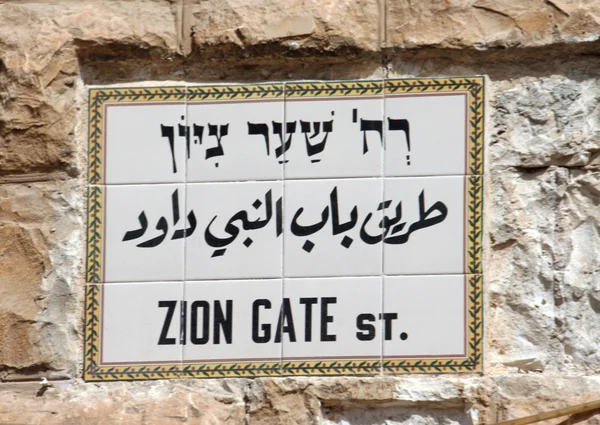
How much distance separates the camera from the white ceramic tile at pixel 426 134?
459cm

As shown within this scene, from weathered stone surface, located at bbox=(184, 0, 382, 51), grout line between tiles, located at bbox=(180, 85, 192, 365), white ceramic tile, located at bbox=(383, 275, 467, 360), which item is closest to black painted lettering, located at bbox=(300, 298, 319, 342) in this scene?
white ceramic tile, located at bbox=(383, 275, 467, 360)

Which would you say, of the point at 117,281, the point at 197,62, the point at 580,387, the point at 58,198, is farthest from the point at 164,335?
the point at 580,387

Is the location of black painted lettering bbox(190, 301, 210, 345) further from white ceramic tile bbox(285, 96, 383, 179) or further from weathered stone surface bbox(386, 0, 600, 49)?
weathered stone surface bbox(386, 0, 600, 49)

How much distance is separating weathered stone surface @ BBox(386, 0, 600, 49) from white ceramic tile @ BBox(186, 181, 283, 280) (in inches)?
23.0

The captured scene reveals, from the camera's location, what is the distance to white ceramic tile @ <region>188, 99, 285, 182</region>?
4637 millimetres

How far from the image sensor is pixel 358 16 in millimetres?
4660

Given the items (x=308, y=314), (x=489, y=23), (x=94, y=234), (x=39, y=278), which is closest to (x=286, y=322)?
(x=308, y=314)

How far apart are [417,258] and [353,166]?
325 millimetres

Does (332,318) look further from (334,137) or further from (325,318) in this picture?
(334,137)

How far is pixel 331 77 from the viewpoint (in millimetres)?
4703

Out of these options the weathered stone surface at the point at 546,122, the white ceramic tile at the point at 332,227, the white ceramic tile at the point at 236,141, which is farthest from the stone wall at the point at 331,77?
the white ceramic tile at the point at 332,227

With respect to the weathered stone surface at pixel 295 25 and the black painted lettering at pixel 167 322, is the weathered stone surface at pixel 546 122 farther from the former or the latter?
the black painted lettering at pixel 167 322

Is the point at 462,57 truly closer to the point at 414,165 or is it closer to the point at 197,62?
the point at 414,165

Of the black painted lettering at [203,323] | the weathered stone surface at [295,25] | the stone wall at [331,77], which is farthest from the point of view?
the weathered stone surface at [295,25]
